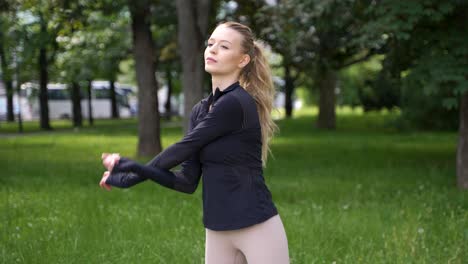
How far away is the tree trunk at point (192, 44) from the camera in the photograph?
14.8m

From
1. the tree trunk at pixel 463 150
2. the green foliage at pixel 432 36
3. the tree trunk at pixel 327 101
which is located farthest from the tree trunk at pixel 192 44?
the tree trunk at pixel 327 101

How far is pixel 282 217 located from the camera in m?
8.06

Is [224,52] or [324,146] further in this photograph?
[324,146]

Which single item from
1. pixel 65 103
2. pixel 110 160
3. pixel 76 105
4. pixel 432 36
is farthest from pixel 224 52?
pixel 65 103

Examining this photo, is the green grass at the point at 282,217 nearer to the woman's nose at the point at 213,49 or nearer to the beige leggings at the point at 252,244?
the beige leggings at the point at 252,244

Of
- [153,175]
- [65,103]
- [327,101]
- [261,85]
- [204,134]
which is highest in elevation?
[261,85]

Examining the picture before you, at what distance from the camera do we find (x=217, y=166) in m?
3.45

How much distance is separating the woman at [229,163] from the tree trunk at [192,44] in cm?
1120

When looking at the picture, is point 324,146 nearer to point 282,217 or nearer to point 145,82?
point 145,82

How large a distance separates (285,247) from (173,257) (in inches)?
113

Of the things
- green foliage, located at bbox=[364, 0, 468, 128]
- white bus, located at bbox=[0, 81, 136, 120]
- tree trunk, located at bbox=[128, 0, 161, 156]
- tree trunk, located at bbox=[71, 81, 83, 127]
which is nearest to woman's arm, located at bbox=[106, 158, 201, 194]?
green foliage, located at bbox=[364, 0, 468, 128]

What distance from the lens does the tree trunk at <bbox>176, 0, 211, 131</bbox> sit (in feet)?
48.6

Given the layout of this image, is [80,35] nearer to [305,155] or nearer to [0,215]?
[305,155]

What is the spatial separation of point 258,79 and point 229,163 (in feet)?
1.75
